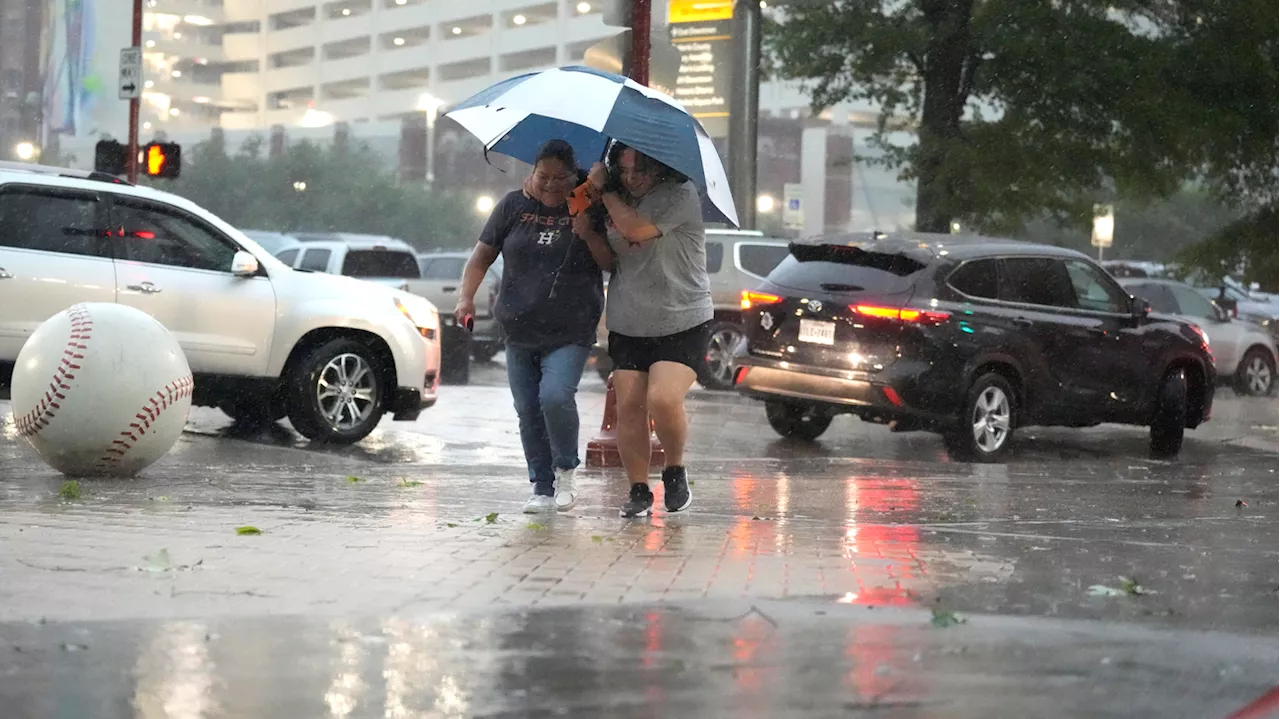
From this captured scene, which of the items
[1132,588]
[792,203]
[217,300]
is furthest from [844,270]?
[792,203]

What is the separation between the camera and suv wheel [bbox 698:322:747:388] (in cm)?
2014

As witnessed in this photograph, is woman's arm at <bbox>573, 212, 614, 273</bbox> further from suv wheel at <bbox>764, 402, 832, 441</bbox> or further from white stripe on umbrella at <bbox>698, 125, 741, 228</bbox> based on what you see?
suv wheel at <bbox>764, 402, 832, 441</bbox>

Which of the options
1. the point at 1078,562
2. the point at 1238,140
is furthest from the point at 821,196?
the point at 1078,562

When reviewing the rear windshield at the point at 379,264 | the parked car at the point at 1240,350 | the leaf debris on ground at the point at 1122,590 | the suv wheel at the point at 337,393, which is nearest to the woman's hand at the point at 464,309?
the leaf debris on ground at the point at 1122,590

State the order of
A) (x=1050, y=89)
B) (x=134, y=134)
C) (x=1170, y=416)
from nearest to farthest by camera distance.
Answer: (x=1170, y=416) < (x=134, y=134) < (x=1050, y=89)

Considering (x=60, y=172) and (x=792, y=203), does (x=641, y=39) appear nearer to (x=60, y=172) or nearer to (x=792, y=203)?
(x=60, y=172)

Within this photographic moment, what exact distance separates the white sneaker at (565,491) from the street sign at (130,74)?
16385 mm

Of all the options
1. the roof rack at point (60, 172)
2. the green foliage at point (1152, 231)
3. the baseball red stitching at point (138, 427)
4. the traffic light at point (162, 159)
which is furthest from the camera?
the green foliage at point (1152, 231)

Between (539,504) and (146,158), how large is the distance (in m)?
16.4

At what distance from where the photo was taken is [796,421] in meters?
14.4

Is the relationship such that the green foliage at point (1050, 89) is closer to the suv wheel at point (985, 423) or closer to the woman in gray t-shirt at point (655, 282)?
the suv wheel at point (985, 423)

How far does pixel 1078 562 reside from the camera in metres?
7.45

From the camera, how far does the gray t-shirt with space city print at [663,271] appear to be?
25.8 feet

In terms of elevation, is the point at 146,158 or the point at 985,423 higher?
the point at 146,158
